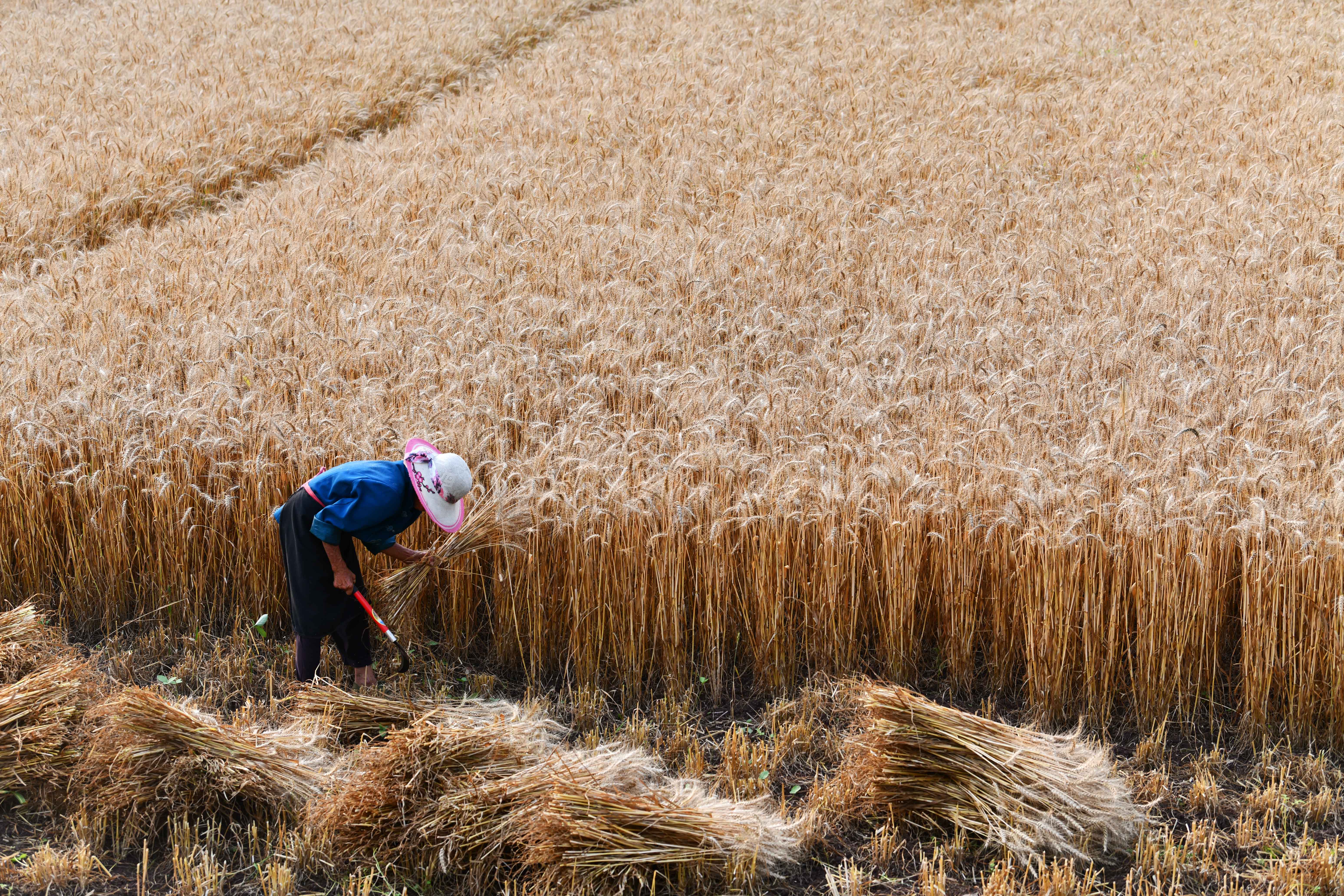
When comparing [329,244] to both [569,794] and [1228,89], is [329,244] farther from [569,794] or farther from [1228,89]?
[1228,89]

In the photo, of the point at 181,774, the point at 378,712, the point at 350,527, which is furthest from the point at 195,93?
the point at 181,774

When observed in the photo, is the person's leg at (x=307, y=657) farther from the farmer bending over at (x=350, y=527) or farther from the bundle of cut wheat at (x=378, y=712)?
the bundle of cut wheat at (x=378, y=712)

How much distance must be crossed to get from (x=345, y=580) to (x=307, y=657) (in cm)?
36

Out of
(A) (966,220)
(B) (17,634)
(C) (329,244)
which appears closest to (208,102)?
(C) (329,244)

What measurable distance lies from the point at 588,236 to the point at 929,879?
472cm

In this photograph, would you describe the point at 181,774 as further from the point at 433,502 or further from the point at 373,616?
the point at 433,502

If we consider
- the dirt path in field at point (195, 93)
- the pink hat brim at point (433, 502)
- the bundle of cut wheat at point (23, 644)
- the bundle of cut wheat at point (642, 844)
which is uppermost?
the dirt path in field at point (195, 93)

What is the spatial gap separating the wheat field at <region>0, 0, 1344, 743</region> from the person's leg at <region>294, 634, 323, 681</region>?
35cm

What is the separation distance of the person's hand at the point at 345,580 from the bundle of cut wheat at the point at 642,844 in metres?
1.05

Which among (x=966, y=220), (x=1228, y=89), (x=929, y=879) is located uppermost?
(x=1228, y=89)

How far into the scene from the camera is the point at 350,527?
318cm

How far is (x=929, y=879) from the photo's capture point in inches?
100

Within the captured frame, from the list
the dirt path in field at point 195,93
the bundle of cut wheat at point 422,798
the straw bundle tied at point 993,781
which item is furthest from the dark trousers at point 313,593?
the dirt path in field at point 195,93

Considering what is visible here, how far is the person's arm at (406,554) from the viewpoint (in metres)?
3.39
